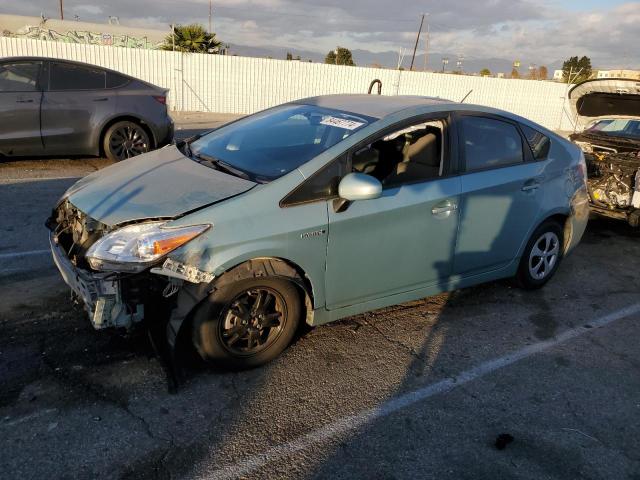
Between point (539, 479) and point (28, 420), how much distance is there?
2.60m

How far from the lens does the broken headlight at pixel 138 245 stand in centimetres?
296

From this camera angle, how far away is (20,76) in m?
7.89

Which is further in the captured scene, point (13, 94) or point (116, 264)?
point (13, 94)

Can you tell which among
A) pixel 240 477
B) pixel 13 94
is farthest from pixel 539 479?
pixel 13 94

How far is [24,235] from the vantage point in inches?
211

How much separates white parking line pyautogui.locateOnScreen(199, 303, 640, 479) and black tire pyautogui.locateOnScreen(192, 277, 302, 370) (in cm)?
69

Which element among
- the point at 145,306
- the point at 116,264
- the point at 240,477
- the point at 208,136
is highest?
Result: the point at 208,136

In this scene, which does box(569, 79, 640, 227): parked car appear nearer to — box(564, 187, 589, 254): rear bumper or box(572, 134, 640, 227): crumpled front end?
box(572, 134, 640, 227): crumpled front end

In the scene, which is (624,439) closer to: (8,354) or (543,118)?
(8,354)

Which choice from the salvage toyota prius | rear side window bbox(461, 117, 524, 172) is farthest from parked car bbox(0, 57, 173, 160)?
rear side window bbox(461, 117, 524, 172)

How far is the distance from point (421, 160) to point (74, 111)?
20.4 ft

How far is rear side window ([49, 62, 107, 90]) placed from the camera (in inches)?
319

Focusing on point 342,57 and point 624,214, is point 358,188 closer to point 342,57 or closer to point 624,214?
point 624,214

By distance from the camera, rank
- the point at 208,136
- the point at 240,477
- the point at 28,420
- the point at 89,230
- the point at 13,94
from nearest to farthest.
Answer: the point at 240,477
the point at 28,420
the point at 89,230
the point at 208,136
the point at 13,94
